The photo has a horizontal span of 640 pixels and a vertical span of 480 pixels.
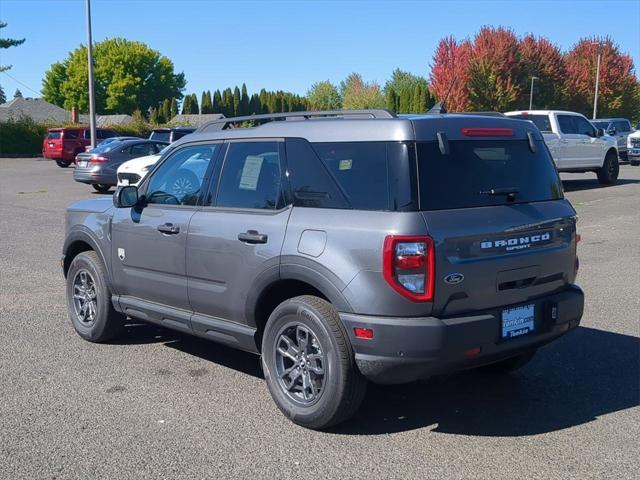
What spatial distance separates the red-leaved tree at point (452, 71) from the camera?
5759 cm

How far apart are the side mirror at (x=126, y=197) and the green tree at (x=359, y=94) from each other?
70796 mm

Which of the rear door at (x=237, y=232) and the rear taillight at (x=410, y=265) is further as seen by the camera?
the rear door at (x=237, y=232)

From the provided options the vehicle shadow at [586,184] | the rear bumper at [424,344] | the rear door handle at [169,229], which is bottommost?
the rear bumper at [424,344]

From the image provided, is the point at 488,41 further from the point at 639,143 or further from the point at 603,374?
the point at 603,374

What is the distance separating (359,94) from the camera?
102m

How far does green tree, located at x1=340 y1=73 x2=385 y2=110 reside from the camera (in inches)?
3302

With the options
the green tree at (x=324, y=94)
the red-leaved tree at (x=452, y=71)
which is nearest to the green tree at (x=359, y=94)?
the green tree at (x=324, y=94)

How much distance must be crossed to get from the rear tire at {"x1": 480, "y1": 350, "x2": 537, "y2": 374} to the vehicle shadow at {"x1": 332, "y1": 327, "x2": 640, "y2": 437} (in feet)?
0.19

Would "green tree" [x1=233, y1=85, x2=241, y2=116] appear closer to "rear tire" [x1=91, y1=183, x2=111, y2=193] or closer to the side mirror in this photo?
"rear tire" [x1=91, y1=183, x2=111, y2=193]

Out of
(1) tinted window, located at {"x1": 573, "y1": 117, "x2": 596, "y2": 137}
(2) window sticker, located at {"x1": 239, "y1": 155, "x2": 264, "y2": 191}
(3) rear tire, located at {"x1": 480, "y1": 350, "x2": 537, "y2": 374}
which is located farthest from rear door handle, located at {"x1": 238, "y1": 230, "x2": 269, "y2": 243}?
(1) tinted window, located at {"x1": 573, "y1": 117, "x2": 596, "y2": 137}

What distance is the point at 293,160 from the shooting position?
4.78m

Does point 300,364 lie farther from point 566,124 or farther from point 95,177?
point 95,177

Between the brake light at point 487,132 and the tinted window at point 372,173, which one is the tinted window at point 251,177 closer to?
the tinted window at point 372,173

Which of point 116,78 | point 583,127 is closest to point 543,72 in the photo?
point 583,127
